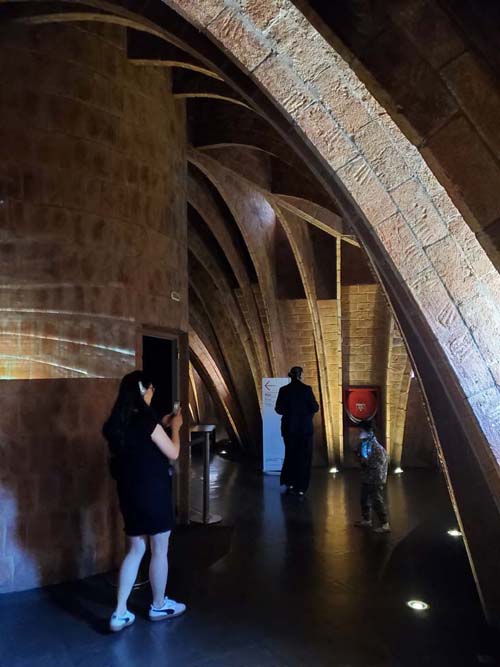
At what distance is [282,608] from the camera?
3951 millimetres

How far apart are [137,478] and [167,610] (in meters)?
0.99

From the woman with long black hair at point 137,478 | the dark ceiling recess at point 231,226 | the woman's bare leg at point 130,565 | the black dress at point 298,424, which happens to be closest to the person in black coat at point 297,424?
the black dress at point 298,424

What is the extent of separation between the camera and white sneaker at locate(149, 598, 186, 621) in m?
3.76

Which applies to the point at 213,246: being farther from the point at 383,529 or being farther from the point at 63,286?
the point at 383,529

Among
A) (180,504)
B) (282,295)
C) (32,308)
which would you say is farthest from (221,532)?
(282,295)

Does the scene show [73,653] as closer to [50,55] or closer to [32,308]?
[32,308]

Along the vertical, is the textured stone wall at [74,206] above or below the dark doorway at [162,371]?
above

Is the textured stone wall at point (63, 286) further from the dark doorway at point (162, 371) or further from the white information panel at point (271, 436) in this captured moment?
the white information panel at point (271, 436)

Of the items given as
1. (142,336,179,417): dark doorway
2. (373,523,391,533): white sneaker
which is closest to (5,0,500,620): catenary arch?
(373,523,391,533): white sneaker

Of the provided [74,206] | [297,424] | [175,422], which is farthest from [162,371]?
[175,422]

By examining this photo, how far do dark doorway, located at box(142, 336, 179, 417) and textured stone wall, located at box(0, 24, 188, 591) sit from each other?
36.9 inches

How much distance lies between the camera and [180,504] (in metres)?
6.17

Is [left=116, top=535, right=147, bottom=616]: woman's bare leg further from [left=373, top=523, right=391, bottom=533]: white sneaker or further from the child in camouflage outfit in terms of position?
[left=373, top=523, right=391, bottom=533]: white sneaker

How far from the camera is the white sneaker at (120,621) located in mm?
3609
